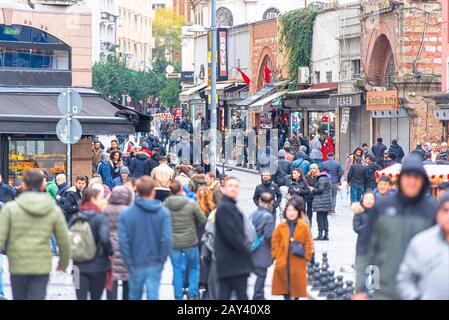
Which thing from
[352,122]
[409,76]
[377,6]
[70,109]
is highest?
[377,6]

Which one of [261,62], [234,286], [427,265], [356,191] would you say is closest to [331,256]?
[356,191]

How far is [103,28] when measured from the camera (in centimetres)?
10925

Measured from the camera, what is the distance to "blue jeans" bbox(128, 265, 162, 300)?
516 inches

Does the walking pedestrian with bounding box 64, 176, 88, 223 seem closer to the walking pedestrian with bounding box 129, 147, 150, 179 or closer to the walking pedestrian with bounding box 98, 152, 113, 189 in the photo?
the walking pedestrian with bounding box 98, 152, 113, 189

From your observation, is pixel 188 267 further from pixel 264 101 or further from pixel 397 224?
pixel 264 101

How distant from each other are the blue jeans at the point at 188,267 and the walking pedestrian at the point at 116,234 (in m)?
1.65

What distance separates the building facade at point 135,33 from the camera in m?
122

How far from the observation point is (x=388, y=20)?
148 feet

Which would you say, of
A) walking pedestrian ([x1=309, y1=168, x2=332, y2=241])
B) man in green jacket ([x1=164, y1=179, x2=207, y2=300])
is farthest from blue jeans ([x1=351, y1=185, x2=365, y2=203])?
man in green jacket ([x1=164, y1=179, x2=207, y2=300])

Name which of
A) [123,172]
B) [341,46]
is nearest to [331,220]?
[123,172]

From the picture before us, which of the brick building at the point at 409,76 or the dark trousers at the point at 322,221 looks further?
the brick building at the point at 409,76

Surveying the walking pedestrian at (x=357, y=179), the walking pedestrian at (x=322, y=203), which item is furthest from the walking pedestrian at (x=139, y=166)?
the walking pedestrian at (x=322, y=203)

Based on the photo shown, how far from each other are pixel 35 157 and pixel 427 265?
20.1 metres

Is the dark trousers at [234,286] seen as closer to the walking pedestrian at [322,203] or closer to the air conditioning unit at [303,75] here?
the walking pedestrian at [322,203]
